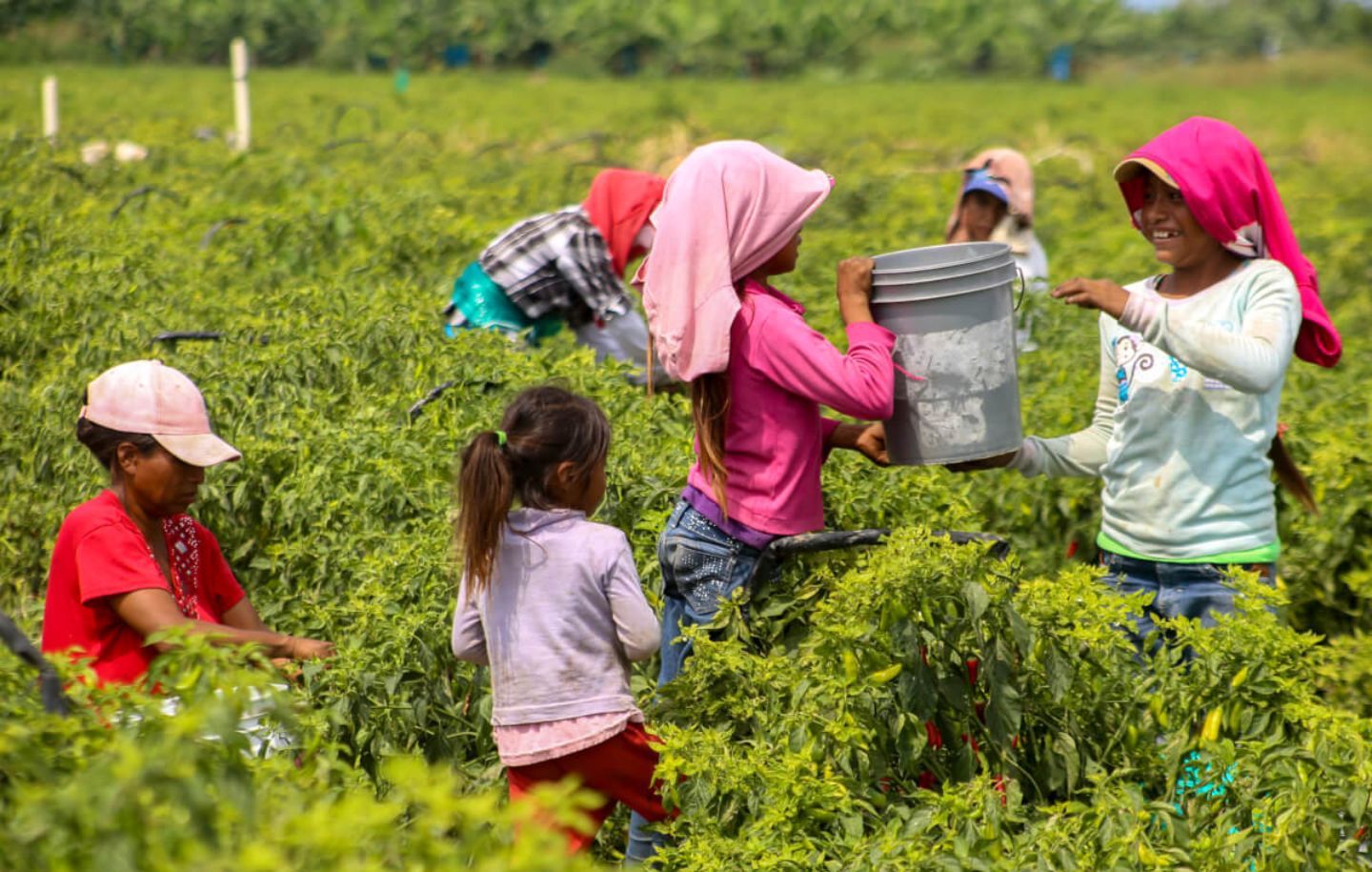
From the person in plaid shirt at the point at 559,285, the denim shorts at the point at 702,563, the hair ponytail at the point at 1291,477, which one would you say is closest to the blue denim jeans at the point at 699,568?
the denim shorts at the point at 702,563

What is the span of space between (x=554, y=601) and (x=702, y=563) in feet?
1.09

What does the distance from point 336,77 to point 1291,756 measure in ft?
115

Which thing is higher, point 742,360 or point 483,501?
point 742,360

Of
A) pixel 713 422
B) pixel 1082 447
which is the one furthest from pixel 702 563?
pixel 1082 447

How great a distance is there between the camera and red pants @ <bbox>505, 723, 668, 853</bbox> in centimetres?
295

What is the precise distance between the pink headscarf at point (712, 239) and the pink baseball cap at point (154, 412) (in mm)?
1055

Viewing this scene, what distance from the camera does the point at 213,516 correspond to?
14.4ft

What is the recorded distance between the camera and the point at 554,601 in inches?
115

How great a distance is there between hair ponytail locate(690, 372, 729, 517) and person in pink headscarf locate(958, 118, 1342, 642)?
63 cm

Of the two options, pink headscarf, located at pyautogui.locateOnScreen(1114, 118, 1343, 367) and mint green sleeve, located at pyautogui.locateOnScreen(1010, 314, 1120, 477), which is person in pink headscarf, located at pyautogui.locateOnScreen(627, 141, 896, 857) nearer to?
mint green sleeve, located at pyautogui.locateOnScreen(1010, 314, 1120, 477)

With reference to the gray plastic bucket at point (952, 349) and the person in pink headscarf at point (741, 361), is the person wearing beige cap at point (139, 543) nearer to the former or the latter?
the person in pink headscarf at point (741, 361)

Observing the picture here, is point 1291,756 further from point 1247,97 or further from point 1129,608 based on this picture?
point 1247,97

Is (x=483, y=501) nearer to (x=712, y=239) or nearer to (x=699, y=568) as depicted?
(x=699, y=568)

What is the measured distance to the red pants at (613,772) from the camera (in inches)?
116
